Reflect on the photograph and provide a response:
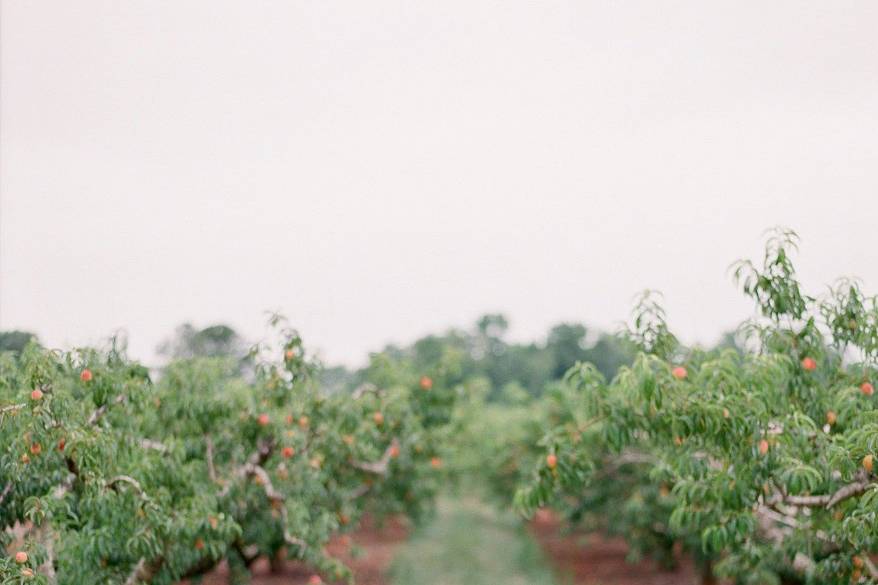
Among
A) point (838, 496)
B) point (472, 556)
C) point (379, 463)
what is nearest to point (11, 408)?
point (838, 496)

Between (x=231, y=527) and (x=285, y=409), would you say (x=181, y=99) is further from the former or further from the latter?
(x=231, y=527)

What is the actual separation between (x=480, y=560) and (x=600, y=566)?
2.15 metres

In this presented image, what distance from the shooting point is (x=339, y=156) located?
1292 centimetres

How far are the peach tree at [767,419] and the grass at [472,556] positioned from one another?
844cm

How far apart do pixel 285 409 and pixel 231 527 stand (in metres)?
1.90

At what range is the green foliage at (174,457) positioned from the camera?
4.32m

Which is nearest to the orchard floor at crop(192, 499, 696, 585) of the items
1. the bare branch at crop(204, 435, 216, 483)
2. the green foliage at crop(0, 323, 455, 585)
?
the green foliage at crop(0, 323, 455, 585)

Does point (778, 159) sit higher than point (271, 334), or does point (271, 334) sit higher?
point (778, 159)

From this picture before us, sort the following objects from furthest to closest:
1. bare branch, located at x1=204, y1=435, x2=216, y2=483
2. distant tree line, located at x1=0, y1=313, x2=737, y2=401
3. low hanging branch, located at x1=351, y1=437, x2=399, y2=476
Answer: distant tree line, located at x1=0, y1=313, x2=737, y2=401
low hanging branch, located at x1=351, y1=437, x2=399, y2=476
bare branch, located at x1=204, y1=435, x2=216, y2=483

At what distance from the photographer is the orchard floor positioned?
42.3 ft

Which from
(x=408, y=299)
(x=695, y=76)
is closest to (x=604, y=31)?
(x=695, y=76)

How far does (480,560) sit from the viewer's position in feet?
50.0

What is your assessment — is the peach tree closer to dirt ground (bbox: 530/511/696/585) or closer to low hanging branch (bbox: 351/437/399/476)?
low hanging branch (bbox: 351/437/399/476)

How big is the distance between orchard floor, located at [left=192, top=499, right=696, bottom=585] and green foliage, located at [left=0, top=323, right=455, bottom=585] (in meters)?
1.98
